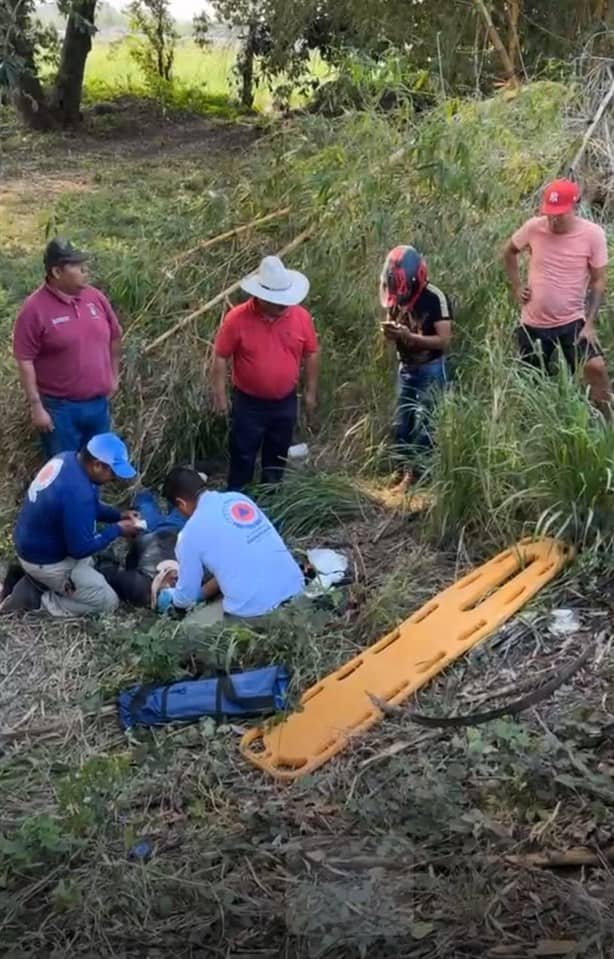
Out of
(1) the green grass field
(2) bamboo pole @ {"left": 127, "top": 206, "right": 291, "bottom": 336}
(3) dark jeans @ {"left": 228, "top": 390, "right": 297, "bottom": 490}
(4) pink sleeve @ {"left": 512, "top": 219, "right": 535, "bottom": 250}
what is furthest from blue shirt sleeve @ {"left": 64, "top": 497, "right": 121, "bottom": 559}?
(1) the green grass field

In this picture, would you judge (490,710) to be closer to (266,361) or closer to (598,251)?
(266,361)

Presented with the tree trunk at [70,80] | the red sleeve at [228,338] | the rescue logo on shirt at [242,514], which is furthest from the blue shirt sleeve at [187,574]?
the tree trunk at [70,80]

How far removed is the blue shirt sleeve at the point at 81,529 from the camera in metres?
4.85

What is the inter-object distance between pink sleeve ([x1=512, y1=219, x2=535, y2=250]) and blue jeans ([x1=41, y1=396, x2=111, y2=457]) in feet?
7.74

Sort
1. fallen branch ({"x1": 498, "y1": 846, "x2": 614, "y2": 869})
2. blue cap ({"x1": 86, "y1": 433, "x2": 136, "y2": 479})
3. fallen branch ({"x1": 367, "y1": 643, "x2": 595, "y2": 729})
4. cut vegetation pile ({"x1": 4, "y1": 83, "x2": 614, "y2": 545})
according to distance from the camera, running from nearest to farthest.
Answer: fallen branch ({"x1": 498, "y1": 846, "x2": 614, "y2": 869})
fallen branch ({"x1": 367, "y1": 643, "x2": 595, "y2": 729})
blue cap ({"x1": 86, "y1": 433, "x2": 136, "y2": 479})
cut vegetation pile ({"x1": 4, "y1": 83, "x2": 614, "y2": 545})

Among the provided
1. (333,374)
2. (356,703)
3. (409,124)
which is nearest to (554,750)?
(356,703)

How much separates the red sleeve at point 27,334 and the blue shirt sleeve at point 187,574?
1.55 meters

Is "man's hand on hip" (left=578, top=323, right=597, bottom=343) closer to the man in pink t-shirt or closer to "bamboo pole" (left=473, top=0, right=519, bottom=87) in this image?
the man in pink t-shirt

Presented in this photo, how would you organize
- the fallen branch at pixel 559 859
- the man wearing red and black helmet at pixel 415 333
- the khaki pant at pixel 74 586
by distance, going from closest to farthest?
1. the fallen branch at pixel 559 859
2. the khaki pant at pixel 74 586
3. the man wearing red and black helmet at pixel 415 333

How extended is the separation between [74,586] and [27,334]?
4.37ft

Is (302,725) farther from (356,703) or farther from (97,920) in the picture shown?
(97,920)

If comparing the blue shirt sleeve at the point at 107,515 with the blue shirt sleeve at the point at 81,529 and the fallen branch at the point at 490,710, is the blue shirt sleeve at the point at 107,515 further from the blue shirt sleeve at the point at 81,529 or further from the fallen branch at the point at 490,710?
the fallen branch at the point at 490,710

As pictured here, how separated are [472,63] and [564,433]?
5737 mm

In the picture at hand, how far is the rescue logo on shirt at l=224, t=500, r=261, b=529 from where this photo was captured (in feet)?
14.9
